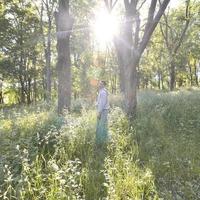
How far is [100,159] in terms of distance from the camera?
7.80m

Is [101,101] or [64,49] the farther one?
[64,49]

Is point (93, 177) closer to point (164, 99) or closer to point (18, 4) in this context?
point (164, 99)

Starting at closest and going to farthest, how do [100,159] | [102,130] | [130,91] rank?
[100,159], [102,130], [130,91]

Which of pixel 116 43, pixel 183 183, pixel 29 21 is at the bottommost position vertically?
pixel 183 183

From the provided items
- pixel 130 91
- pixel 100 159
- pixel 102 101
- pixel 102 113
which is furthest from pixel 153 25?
pixel 100 159

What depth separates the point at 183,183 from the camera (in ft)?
22.5

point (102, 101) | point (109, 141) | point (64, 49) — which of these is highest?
point (64, 49)

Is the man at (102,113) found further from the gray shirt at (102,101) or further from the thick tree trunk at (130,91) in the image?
the thick tree trunk at (130,91)

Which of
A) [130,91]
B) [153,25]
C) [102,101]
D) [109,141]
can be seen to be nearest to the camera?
[109,141]

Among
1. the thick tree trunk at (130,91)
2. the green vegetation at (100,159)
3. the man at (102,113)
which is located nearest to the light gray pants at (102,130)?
the man at (102,113)

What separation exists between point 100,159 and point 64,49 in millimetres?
6412

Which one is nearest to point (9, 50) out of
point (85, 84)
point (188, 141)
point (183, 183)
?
point (85, 84)

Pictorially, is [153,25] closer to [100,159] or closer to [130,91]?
[130,91]

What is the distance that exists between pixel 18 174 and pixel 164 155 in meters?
3.63
